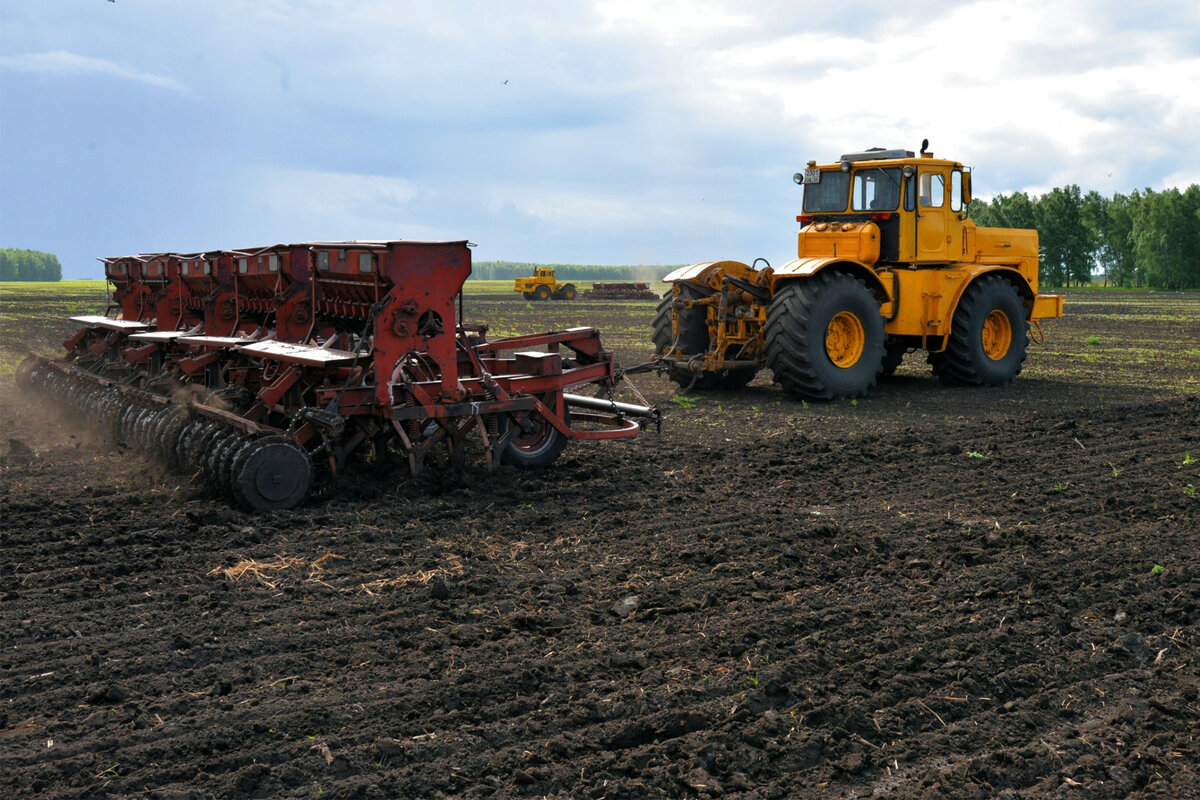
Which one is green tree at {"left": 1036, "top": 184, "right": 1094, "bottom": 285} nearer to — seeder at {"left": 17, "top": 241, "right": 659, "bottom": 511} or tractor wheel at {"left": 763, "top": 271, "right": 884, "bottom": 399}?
tractor wheel at {"left": 763, "top": 271, "right": 884, "bottom": 399}

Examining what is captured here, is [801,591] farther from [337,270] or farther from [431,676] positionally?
[337,270]

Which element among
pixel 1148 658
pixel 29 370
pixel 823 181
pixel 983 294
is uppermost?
pixel 823 181

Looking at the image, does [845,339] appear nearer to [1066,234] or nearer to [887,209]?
[887,209]

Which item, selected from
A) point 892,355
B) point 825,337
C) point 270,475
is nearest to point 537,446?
point 270,475

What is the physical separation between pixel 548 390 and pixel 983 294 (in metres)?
7.57

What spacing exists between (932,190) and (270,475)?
945 cm

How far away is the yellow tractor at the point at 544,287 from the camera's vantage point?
5316 cm

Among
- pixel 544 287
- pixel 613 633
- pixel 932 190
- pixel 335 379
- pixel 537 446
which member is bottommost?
pixel 613 633

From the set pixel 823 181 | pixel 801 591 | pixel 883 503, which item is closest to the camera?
pixel 801 591

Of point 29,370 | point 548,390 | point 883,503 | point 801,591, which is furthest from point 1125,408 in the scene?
point 29,370

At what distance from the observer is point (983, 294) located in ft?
45.3

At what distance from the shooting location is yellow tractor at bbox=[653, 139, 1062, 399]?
1241 centimetres

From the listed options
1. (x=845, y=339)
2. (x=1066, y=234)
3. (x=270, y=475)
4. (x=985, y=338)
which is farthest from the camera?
(x=1066, y=234)

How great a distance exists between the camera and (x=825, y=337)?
12414mm
